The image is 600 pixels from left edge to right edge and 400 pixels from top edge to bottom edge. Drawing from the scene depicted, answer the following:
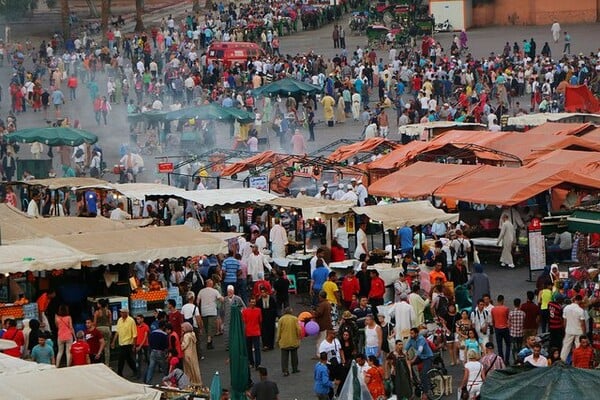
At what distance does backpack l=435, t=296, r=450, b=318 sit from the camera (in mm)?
23047

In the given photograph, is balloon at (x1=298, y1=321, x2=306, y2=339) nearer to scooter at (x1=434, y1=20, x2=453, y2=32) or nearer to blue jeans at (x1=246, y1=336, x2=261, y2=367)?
blue jeans at (x1=246, y1=336, x2=261, y2=367)

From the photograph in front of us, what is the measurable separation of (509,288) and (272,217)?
535 cm

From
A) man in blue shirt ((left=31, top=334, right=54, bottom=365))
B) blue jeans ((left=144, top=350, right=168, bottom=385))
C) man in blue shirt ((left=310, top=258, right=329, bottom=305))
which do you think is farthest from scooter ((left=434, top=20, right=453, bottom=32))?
man in blue shirt ((left=31, top=334, right=54, bottom=365))

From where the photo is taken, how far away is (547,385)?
56.3 ft

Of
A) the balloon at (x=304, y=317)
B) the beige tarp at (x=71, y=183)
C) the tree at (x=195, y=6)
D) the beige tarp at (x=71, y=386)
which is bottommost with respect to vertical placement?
the balloon at (x=304, y=317)

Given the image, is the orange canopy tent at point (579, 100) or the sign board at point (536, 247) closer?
the sign board at point (536, 247)

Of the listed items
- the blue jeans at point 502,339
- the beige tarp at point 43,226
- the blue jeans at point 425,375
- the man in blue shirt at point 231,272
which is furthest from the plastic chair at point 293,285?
the blue jeans at point 425,375

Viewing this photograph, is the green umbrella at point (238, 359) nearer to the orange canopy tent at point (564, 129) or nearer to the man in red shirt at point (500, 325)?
the man in red shirt at point (500, 325)

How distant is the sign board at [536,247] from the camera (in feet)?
91.1

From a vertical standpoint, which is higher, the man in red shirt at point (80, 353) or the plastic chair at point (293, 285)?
the man in red shirt at point (80, 353)

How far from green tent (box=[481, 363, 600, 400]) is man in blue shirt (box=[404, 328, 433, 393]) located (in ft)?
9.56

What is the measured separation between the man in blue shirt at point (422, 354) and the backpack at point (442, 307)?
6.90 ft

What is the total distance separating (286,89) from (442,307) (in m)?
24.1

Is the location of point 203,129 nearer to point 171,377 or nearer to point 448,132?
point 448,132
